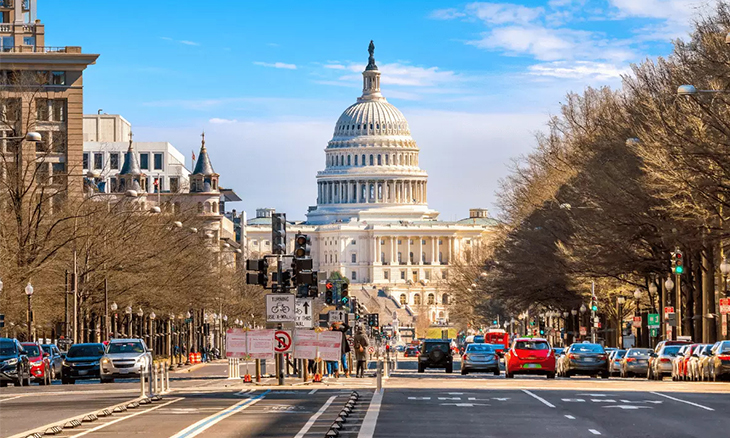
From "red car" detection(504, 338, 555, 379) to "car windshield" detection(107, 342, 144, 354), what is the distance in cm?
1243

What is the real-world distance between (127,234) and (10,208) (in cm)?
1305

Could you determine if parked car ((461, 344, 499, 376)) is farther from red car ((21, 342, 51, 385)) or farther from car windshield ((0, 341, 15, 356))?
car windshield ((0, 341, 15, 356))

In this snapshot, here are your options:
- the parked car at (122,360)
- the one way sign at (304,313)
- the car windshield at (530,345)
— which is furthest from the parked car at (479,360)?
the one way sign at (304,313)

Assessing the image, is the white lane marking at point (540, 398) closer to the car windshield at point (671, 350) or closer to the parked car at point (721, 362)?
the parked car at point (721, 362)

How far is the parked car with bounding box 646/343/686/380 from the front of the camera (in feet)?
170

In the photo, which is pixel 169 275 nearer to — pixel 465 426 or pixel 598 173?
pixel 598 173

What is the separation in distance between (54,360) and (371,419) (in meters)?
31.7

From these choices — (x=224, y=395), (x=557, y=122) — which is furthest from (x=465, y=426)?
(x=557, y=122)

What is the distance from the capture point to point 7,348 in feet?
164

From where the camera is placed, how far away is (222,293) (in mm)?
101312

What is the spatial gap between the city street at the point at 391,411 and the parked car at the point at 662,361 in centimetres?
1031

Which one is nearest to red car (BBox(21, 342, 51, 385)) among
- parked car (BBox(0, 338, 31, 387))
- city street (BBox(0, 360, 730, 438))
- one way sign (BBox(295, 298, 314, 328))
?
parked car (BBox(0, 338, 31, 387))

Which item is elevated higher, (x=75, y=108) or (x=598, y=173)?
(x=75, y=108)

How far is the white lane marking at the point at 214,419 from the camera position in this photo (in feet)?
73.2
